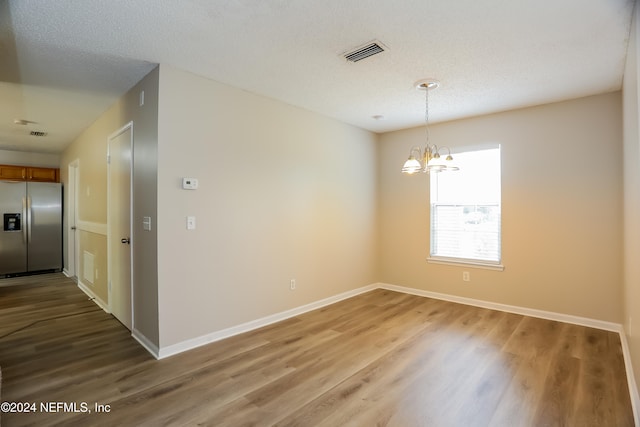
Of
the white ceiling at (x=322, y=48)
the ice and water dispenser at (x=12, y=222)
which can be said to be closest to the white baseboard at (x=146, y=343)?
the white ceiling at (x=322, y=48)

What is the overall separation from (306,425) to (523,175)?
150 inches

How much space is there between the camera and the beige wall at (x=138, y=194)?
2.91 m

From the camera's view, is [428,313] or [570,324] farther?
[428,313]

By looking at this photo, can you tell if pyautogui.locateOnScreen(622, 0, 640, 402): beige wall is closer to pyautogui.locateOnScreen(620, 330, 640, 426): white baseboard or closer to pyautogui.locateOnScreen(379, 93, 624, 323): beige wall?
pyautogui.locateOnScreen(620, 330, 640, 426): white baseboard

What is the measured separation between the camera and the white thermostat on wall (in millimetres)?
2982

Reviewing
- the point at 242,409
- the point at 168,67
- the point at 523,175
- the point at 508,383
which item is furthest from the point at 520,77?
the point at 242,409

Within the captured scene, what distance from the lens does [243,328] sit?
3441 millimetres

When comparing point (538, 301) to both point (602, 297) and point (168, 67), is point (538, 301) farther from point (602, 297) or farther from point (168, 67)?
point (168, 67)

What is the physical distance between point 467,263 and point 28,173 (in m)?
8.54

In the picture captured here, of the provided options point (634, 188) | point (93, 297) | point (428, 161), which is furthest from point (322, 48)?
point (93, 297)

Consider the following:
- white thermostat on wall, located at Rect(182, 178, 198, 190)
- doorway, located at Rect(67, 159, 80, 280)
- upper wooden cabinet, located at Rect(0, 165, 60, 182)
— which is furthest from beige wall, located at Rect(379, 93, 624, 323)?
upper wooden cabinet, located at Rect(0, 165, 60, 182)

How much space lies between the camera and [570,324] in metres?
3.68

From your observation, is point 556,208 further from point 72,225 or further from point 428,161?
point 72,225

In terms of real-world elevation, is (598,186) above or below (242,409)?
above
